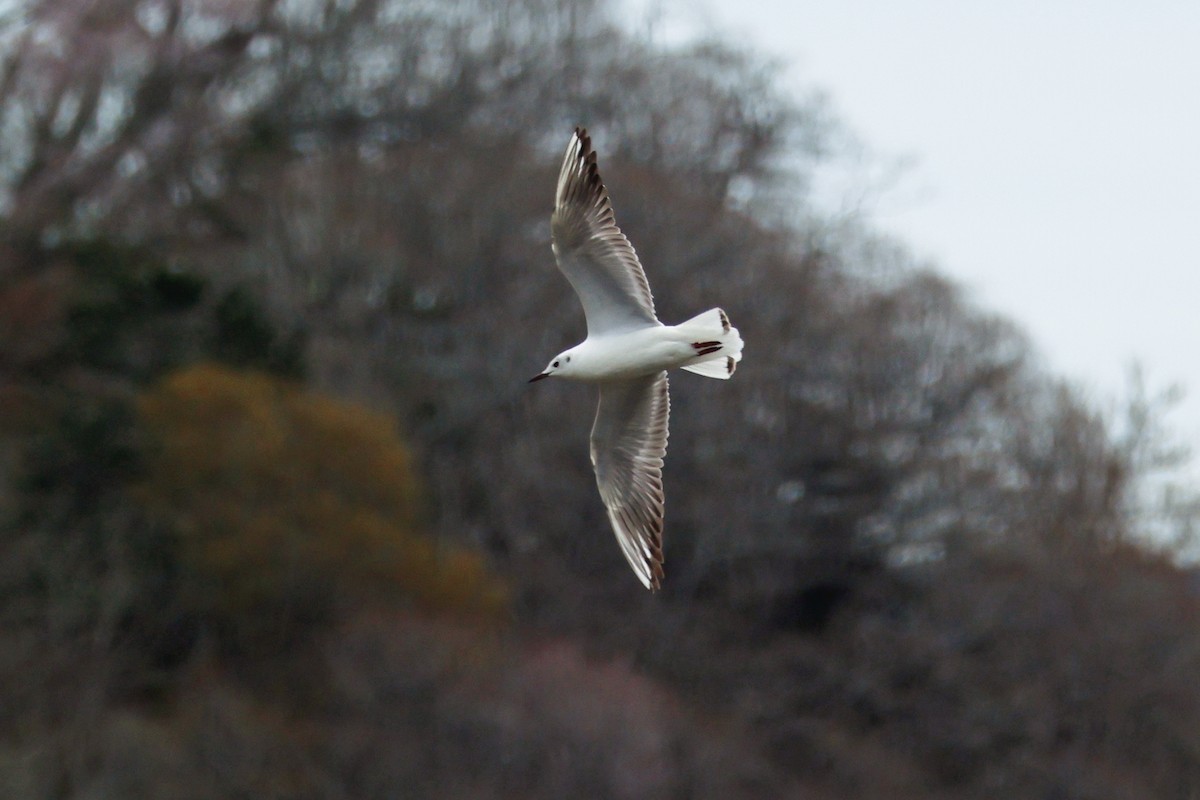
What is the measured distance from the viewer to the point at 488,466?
19.1 metres

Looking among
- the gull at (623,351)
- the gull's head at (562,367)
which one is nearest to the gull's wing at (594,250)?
the gull at (623,351)

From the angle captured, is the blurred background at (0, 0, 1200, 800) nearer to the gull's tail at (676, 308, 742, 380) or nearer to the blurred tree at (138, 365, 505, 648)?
the blurred tree at (138, 365, 505, 648)

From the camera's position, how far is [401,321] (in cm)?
1908

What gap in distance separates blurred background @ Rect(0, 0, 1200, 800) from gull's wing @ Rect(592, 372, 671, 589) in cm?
794

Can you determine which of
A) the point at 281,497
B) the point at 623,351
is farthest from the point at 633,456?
the point at 281,497

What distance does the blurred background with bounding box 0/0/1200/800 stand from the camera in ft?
51.8

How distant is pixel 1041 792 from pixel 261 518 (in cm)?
725

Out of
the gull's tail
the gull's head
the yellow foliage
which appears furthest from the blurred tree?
the gull's tail

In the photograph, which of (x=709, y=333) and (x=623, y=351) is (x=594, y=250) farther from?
(x=709, y=333)

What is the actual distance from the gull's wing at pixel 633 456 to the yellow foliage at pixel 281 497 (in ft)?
31.7

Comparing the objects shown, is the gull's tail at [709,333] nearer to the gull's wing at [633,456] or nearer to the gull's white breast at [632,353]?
the gull's white breast at [632,353]

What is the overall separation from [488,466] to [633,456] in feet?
40.0

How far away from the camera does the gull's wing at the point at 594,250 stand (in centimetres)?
614

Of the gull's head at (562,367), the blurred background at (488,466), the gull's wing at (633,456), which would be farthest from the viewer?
the blurred background at (488,466)
